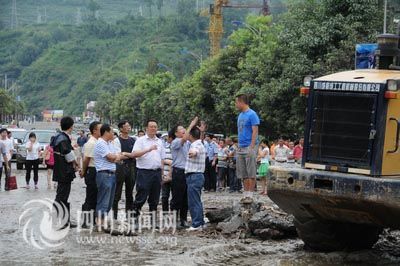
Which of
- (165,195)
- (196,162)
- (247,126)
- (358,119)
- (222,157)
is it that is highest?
(358,119)

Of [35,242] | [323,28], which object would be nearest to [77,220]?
[35,242]

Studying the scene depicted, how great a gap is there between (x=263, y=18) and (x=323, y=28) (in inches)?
797

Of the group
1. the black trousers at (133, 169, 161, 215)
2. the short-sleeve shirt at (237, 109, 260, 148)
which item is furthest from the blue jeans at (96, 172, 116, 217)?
the short-sleeve shirt at (237, 109, 260, 148)

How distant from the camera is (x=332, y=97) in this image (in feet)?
34.1

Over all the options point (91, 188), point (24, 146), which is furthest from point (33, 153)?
point (91, 188)

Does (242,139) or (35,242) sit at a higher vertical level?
(242,139)

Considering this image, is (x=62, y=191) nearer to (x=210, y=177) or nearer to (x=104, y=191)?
(x=104, y=191)

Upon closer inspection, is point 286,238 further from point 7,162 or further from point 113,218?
point 7,162

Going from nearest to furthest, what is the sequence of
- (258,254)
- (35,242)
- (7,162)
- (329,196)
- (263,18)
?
(329,196), (258,254), (35,242), (7,162), (263,18)

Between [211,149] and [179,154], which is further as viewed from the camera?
[211,149]

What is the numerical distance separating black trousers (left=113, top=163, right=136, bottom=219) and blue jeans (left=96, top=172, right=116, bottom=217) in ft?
4.25

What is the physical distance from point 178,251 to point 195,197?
2066 millimetres

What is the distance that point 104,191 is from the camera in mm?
12820

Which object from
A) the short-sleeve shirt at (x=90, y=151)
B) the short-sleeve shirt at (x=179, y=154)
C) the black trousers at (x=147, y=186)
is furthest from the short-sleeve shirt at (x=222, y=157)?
the short-sleeve shirt at (x=90, y=151)
